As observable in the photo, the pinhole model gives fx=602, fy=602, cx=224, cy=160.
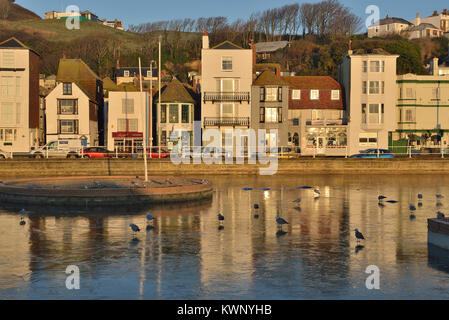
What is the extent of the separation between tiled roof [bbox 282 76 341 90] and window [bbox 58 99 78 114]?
2745 centimetres

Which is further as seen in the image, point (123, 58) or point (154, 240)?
point (123, 58)

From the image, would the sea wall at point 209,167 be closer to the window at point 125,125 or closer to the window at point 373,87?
the window at point 373,87

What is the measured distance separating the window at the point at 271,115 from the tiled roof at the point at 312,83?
484 centimetres

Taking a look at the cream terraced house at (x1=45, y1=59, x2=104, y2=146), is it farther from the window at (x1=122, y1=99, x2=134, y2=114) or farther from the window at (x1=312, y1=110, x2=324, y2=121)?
the window at (x1=312, y1=110, x2=324, y2=121)

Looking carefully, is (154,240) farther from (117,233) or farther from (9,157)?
(9,157)

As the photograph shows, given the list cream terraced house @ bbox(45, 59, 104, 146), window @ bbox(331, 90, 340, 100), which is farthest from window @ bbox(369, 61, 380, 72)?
cream terraced house @ bbox(45, 59, 104, 146)

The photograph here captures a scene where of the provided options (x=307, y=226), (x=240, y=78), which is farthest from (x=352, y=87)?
(x=307, y=226)

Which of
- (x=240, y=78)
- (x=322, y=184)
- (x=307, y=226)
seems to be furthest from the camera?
(x=240, y=78)

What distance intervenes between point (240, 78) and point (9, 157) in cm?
3029

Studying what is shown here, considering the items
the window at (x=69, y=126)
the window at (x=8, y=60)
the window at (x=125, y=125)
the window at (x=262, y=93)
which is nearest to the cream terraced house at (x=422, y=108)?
the window at (x=262, y=93)

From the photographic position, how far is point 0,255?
59.0 feet

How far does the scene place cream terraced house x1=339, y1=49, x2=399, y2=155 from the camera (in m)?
76.1

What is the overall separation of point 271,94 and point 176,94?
1196cm

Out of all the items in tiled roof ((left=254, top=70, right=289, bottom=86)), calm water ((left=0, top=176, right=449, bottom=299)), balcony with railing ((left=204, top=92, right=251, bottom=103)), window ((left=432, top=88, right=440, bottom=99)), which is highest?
tiled roof ((left=254, top=70, right=289, bottom=86))
